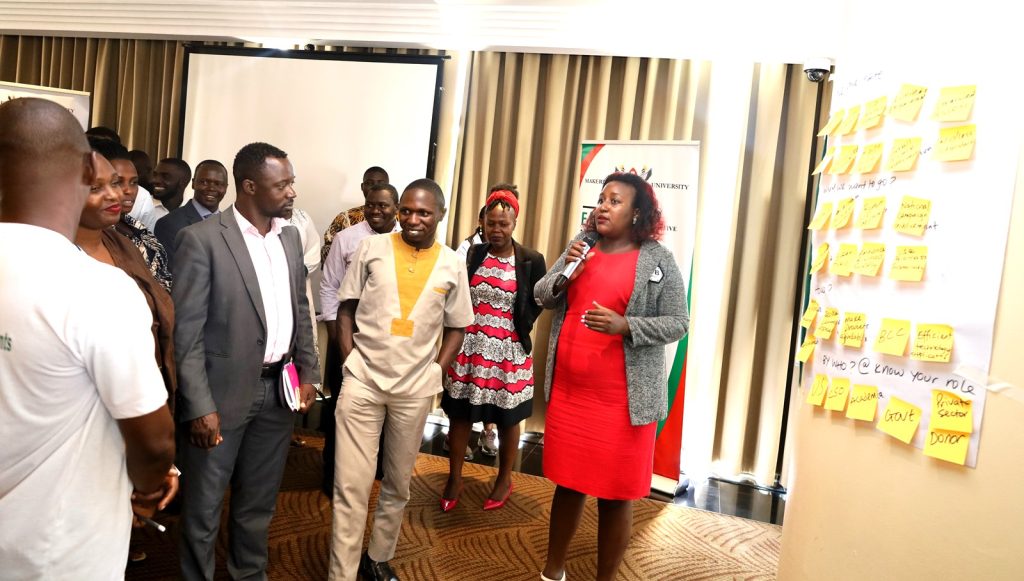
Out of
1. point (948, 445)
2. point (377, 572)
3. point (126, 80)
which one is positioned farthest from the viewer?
point (126, 80)

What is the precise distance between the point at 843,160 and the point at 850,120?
0.33 ft

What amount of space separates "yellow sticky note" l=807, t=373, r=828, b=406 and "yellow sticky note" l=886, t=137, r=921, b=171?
0.52 metres

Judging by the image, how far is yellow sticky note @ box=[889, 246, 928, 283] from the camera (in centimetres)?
137

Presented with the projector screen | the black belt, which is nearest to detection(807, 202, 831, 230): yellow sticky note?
the black belt

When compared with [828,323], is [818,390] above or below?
below

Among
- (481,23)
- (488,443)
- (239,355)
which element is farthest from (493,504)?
(481,23)

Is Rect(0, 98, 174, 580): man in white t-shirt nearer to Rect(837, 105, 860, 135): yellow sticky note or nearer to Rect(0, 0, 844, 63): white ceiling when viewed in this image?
Rect(837, 105, 860, 135): yellow sticky note

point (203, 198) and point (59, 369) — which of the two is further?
point (203, 198)

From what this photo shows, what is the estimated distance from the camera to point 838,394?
158cm

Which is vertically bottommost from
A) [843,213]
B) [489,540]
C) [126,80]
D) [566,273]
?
[489,540]

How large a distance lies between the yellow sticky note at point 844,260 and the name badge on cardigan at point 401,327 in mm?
1365

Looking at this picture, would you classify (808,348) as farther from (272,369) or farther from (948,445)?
(272,369)

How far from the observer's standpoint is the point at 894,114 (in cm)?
148

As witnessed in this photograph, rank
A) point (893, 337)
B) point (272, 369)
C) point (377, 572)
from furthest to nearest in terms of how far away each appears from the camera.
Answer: point (377, 572) → point (272, 369) → point (893, 337)
